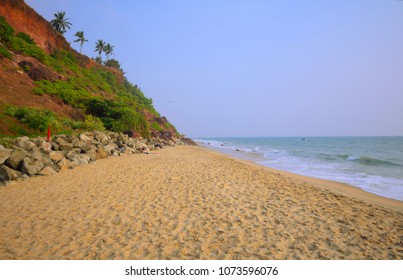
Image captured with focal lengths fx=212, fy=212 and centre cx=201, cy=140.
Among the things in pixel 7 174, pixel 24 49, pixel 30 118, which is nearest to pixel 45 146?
pixel 7 174

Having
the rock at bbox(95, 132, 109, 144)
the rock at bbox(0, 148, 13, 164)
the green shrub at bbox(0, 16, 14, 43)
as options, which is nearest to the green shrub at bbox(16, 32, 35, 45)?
the green shrub at bbox(0, 16, 14, 43)

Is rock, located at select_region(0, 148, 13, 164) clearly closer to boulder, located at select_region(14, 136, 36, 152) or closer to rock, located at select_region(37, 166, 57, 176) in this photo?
rock, located at select_region(37, 166, 57, 176)

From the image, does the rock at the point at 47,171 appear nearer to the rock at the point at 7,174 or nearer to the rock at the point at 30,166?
the rock at the point at 30,166

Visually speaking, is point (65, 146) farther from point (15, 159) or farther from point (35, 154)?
point (15, 159)

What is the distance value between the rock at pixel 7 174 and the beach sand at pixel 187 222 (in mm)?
464

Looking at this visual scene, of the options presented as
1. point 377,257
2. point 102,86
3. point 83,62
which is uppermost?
point 83,62

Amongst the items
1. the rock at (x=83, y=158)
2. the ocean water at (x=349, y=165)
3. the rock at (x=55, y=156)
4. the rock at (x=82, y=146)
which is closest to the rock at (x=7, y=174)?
the rock at (x=55, y=156)

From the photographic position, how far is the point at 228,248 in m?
4.16

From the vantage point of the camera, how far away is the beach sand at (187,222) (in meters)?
4.09

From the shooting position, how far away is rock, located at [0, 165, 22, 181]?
7.84 meters

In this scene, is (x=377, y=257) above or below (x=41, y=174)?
below
